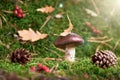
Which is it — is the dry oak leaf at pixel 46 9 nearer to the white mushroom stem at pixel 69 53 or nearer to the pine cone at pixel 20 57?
the white mushroom stem at pixel 69 53

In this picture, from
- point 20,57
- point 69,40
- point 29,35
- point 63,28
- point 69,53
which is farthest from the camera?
point 63,28

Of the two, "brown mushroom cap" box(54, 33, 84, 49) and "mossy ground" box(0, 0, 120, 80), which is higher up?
"mossy ground" box(0, 0, 120, 80)

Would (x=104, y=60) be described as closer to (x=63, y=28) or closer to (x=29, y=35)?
(x=29, y=35)

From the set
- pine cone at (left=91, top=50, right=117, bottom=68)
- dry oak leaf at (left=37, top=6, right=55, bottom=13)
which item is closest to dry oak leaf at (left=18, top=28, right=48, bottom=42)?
dry oak leaf at (left=37, top=6, right=55, bottom=13)

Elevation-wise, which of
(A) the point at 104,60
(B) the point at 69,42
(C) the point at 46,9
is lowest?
(A) the point at 104,60

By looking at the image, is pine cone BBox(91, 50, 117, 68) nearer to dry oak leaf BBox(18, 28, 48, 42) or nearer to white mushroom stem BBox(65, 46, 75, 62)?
white mushroom stem BBox(65, 46, 75, 62)

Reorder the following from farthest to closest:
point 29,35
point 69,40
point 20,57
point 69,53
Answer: point 29,35 < point 69,53 < point 69,40 < point 20,57

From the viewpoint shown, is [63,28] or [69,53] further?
[63,28]

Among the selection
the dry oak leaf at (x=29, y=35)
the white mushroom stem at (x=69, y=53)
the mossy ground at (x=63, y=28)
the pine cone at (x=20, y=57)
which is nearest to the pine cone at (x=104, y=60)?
the mossy ground at (x=63, y=28)

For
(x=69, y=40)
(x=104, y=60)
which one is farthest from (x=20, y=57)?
(x=104, y=60)

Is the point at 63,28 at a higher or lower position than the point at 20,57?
higher
